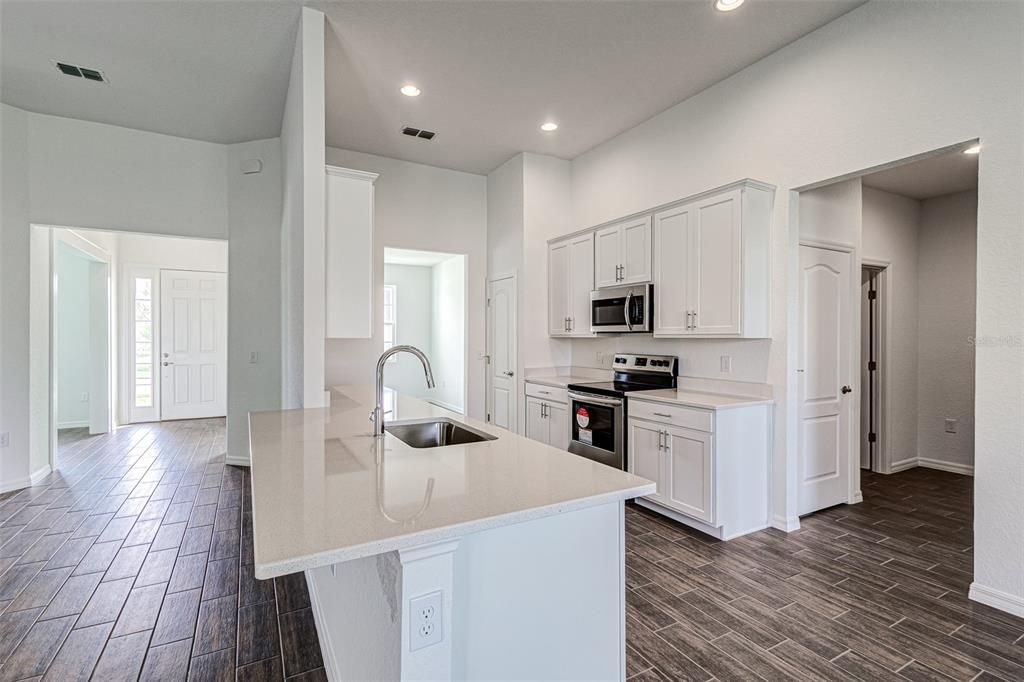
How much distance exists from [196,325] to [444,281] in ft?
12.5

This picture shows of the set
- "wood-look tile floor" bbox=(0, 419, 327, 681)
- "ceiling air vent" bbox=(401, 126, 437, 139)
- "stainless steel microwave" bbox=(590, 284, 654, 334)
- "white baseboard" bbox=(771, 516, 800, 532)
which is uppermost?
"ceiling air vent" bbox=(401, 126, 437, 139)

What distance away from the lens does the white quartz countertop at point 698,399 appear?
313 cm

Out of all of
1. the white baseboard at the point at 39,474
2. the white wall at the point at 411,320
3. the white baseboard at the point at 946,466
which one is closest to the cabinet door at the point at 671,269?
the white baseboard at the point at 946,466

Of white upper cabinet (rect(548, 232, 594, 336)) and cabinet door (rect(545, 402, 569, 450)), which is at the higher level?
white upper cabinet (rect(548, 232, 594, 336))

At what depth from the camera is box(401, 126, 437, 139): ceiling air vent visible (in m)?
4.53

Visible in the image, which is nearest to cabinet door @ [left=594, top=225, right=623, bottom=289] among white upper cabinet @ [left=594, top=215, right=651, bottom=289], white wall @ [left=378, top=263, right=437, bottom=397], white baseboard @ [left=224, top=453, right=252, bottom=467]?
white upper cabinet @ [left=594, top=215, right=651, bottom=289]

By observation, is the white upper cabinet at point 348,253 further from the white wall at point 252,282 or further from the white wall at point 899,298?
the white wall at point 899,298

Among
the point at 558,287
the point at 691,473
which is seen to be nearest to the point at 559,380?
the point at 558,287

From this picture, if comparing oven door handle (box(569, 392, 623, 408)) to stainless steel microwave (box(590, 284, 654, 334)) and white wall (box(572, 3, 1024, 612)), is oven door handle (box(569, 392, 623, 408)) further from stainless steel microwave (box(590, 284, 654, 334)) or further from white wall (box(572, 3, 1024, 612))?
white wall (box(572, 3, 1024, 612))

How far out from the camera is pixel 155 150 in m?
4.66

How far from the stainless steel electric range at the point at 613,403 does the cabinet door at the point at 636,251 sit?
28.4 inches

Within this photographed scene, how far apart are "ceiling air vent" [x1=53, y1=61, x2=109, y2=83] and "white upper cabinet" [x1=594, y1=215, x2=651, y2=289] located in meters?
4.09

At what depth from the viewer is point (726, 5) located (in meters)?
2.80

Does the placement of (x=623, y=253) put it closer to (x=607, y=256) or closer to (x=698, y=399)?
(x=607, y=256)
